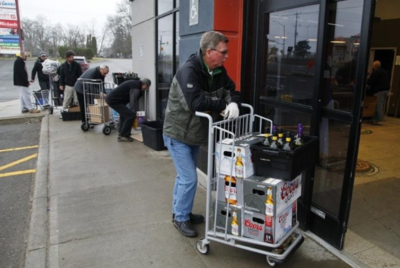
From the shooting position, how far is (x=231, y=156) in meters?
2.69

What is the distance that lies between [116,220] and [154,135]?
9.28 feet

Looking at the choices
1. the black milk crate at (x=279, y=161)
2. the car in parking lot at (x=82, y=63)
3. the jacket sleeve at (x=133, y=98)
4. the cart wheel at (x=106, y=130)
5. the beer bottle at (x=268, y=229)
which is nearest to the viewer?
the black milk crate at (x=279, y=161)

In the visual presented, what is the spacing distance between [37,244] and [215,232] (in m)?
1.80

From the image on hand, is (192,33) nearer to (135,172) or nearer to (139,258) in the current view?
(135,172)

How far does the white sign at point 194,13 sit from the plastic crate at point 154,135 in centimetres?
232

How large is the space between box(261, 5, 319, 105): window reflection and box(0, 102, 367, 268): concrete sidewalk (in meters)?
1.49

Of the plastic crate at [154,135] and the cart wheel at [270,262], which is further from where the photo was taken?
the plastic crate at [154,135]

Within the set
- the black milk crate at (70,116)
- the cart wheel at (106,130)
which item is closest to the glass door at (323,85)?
the cart wheel at (106,130)

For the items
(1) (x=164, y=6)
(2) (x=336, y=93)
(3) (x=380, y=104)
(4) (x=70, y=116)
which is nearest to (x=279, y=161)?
(2) (x=336, y=93)

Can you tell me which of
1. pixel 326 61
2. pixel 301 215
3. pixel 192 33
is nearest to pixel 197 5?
pixel 192 33

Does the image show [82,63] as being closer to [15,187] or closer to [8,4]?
[8,4]

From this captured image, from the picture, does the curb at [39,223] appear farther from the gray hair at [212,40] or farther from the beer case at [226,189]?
the gray hair at [212,40]

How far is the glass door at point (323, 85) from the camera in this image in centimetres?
280

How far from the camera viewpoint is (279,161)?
8.30 feet
